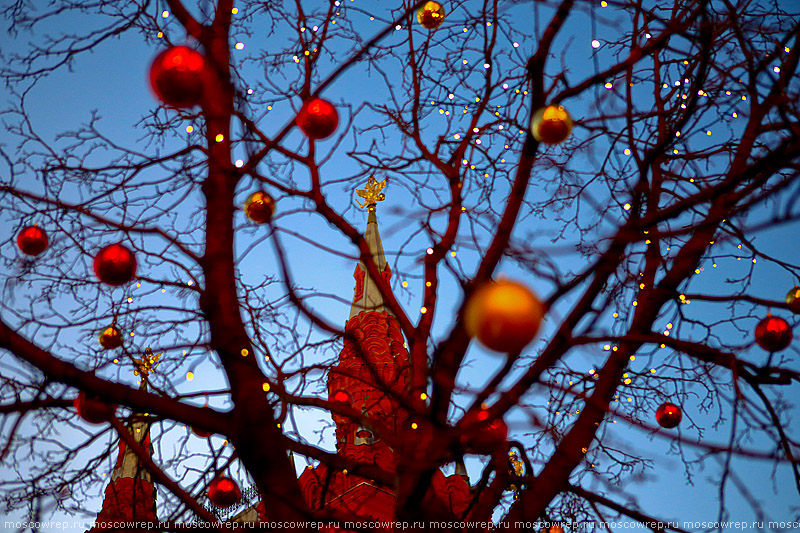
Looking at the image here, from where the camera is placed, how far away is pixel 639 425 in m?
4.43

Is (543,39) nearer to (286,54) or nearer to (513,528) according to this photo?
(286,54)

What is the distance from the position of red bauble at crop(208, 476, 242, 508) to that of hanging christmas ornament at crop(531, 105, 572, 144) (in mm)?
3872

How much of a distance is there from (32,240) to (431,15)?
4000 mm

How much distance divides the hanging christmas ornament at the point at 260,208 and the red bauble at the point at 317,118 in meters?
0.91

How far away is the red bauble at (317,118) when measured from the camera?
4938 mm

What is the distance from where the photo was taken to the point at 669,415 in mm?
5891

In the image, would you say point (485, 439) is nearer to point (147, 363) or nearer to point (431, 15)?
point (147, 363)

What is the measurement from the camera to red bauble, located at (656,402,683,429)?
19.3ft

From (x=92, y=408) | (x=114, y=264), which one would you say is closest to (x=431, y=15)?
(x=114, y=264)

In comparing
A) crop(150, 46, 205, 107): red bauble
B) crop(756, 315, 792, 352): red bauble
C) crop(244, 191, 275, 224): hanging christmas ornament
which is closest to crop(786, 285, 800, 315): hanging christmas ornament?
crop(756, 315, 792, 352): red bauble

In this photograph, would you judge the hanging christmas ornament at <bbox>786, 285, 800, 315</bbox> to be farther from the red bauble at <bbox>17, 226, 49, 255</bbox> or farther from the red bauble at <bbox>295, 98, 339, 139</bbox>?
the red bauble at <bbox>17, 226, 49, 255</bbox>

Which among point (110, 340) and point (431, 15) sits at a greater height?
point (431, 15)

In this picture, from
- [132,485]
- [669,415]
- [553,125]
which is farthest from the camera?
[132,485]

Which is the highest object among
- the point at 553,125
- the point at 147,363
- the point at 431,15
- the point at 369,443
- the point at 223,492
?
the point at 431,15
